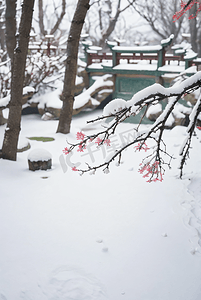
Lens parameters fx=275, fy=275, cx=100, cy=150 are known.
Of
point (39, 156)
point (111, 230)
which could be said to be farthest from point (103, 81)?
point (111, 230)

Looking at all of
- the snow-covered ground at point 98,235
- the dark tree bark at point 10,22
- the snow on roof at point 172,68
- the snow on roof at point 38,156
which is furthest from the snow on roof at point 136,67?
the snow on roof at point 38,156

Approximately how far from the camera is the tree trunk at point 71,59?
771 cm

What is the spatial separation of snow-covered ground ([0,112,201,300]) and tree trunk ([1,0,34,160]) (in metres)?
0.38

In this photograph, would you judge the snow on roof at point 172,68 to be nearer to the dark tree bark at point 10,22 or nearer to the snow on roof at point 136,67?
the snow on roof at point 136,67

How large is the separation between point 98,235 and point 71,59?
5700 mm

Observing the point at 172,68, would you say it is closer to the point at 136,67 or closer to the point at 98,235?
the point at 136,67

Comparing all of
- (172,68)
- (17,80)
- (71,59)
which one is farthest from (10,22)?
(172,68)

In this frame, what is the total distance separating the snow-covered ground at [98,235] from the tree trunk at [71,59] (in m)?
2.59

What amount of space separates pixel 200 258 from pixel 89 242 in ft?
4.95

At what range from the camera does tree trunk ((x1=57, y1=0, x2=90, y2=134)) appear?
771cm

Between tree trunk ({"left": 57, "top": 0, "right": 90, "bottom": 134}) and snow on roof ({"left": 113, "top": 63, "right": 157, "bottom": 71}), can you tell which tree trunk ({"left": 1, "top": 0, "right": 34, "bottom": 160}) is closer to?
tree trunk ({"left": 57, "top": 0, "right": 90, "bottom": 134})

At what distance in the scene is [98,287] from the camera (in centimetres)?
316

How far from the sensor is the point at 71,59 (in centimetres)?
811

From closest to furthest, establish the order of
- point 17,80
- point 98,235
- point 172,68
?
point 98,235
point 17,80
point 172,68
